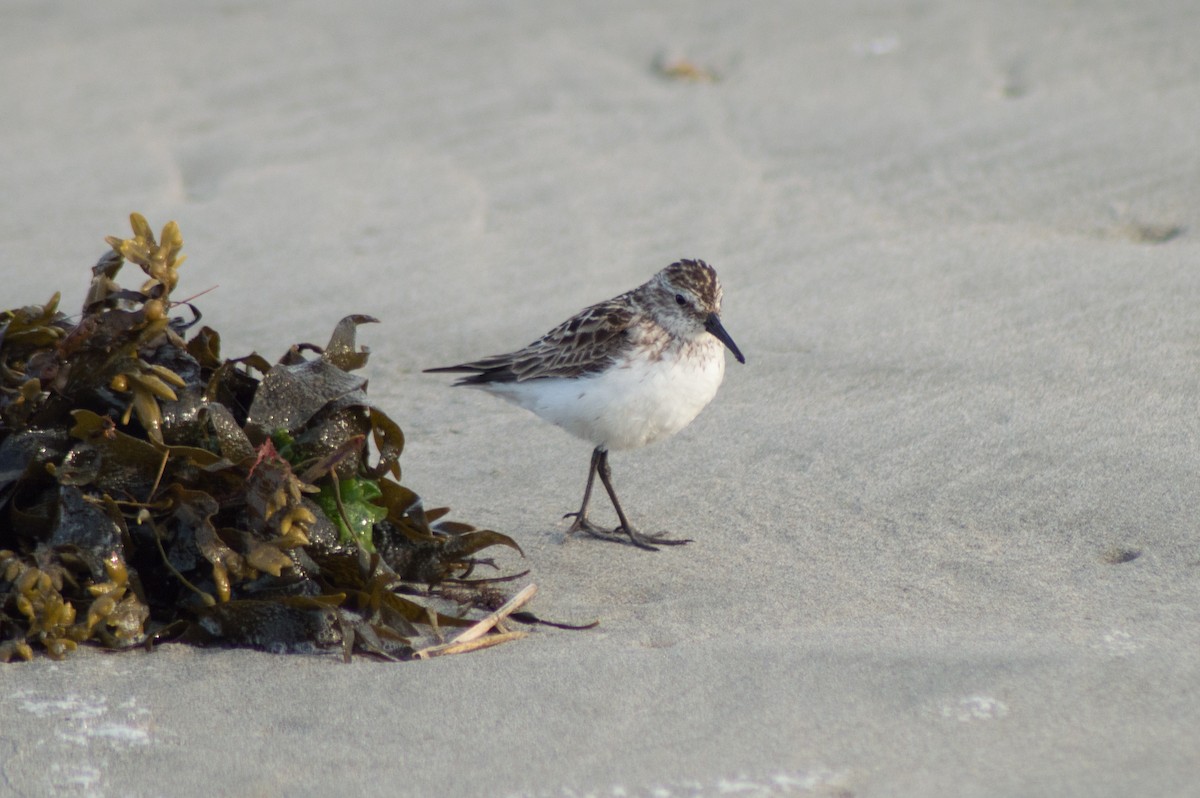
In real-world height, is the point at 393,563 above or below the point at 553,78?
below

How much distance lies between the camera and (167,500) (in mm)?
3844

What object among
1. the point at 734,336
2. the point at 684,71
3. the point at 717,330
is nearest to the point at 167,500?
the point at 717,330

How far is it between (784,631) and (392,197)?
4622 mm

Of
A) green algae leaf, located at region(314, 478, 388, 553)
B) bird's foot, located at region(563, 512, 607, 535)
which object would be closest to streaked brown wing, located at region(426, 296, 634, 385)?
bird's foot, located at region(563, 512, 607, 535)

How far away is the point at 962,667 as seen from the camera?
3.52 meters

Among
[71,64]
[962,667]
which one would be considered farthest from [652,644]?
[71,64]

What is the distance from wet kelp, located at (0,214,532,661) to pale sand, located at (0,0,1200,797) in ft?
0.49

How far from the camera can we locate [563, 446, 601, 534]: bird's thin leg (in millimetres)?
4980

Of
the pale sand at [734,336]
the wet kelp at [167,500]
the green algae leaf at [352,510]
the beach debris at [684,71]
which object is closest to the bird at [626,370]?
the pale sand at [734,336]

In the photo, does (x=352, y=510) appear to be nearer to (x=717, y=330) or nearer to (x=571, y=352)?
(x=571, y=352)

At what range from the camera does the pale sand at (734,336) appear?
3312 mm

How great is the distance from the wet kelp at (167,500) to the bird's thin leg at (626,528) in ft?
2.79

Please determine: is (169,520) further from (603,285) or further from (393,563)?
(603,285)

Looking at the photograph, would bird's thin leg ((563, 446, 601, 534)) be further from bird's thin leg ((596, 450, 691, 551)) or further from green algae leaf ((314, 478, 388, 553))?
green algae leaf ((314, 478, 388, 553))
